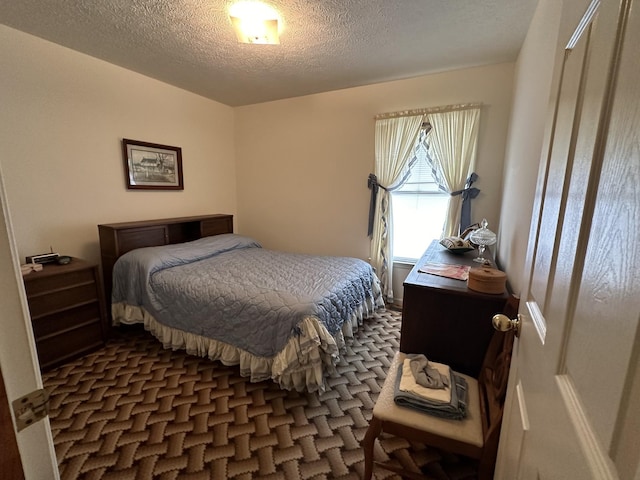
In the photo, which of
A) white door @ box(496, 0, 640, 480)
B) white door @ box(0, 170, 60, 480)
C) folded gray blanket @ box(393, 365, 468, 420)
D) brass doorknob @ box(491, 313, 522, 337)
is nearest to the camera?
white door @ box(496, 0, 640, 480)

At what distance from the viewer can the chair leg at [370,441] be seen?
4.09 feet

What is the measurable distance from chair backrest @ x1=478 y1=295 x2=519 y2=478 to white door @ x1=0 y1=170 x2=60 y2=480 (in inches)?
50.6

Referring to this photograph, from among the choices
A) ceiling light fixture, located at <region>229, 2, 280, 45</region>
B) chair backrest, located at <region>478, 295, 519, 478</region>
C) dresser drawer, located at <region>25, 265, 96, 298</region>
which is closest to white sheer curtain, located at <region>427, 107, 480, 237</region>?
ceiling light fixture, located at <region>229, 2, 280, 45</region>

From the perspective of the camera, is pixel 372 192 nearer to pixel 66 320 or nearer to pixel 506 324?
pixel 506 324

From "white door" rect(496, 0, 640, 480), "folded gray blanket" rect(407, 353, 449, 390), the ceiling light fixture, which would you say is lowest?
"folded gray blanket" rect(407, 353, 449, 390)

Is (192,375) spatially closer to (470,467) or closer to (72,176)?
(470,467)

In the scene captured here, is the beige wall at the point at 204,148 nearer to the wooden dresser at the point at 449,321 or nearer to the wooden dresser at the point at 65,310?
the wooden dresser at the point at 65,310

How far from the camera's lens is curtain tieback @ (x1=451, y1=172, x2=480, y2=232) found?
9.67ft

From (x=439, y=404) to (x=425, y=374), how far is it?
16 centimetres

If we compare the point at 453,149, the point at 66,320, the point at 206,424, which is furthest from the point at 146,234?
the point at 453,149

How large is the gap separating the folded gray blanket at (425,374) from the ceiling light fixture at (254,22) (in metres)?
2.43

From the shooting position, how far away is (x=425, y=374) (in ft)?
4.52

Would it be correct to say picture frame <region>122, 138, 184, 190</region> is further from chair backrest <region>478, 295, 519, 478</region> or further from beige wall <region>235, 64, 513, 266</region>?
chair backrest <region>478, 295, 519, 478</region>

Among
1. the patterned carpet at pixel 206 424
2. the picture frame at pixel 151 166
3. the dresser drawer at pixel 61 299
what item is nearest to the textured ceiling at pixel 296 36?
the picture frame at pixel 151 166
